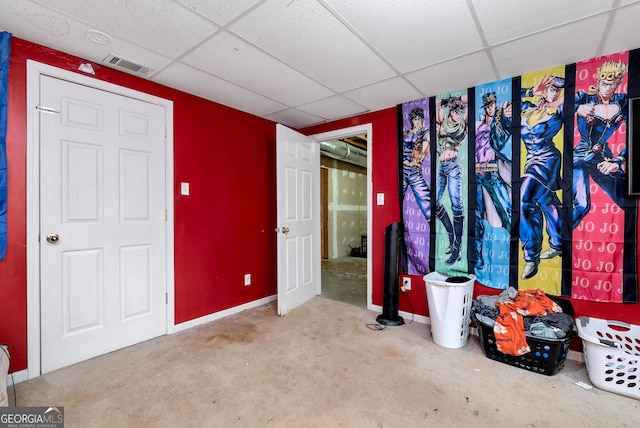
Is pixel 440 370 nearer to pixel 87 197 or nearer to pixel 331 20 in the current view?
pixel 331 20

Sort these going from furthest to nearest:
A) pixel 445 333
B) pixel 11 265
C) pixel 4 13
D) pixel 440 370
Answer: pixel 445 333 → pixel 440 370 → pixel 11 265 → pixel 4 13

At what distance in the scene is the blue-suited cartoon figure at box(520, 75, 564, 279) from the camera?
2262 mm

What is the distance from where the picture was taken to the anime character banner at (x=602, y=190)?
79.7 inches

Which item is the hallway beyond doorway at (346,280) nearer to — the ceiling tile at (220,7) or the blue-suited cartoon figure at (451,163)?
the blue-suited cartoon figure at (451,163)

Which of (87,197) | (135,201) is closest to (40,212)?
(87,197)

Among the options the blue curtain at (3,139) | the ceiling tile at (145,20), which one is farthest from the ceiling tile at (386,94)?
the blue curtain at (3,139)

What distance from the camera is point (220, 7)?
1.59m

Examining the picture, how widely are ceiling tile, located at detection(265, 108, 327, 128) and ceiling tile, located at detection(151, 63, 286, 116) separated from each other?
0.50ft

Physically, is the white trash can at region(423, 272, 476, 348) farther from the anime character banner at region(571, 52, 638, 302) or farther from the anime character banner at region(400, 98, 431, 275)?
the anime character banner at region(571, 52, 638, 302)

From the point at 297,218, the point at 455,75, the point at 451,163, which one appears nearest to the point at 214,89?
the point at 297,218

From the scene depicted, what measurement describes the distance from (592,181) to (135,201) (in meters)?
3.69

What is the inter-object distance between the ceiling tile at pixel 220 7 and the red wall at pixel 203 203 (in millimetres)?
1215

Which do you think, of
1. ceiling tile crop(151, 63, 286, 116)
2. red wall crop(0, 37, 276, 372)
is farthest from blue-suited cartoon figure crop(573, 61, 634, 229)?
red wall crop(0, 37, 276, 372)

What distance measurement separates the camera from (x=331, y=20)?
1705 millimetres
